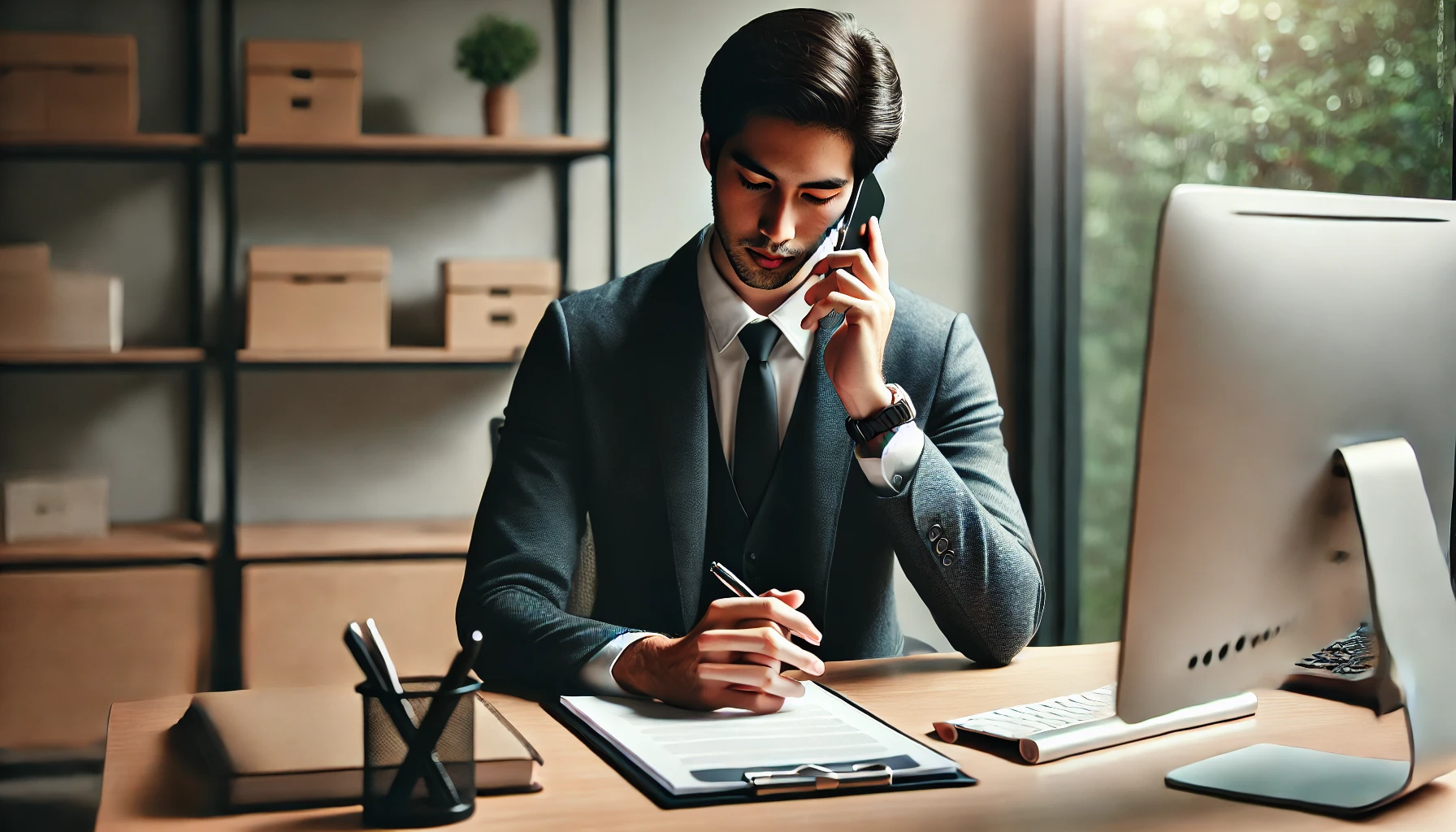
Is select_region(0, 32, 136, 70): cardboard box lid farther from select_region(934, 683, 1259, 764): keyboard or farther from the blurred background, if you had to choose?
select_region(934, 683, 1259, 764): keyboard

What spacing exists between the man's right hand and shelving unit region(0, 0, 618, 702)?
186cm

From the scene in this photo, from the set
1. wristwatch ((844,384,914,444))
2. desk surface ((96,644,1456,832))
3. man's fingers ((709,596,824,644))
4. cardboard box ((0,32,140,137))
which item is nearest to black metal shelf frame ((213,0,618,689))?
cardboard box ((0,32,140,137))

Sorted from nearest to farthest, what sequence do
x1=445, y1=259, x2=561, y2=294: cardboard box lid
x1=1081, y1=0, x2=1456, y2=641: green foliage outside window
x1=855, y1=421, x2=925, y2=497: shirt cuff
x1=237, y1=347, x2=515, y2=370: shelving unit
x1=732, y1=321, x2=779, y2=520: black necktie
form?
x1=855, y1=421, x2=925, y2=497: shirt cuff → x1=732, y1=321, x2=779, y2=520: black necktie → x1=1081, y1=0, x2=1456, y2=641: green foliage outside window → x1=237, y1=347, x2=515, y2=370: shelving unit → x1=445, y1=259, x2=561, y2=294: cardboard box lid

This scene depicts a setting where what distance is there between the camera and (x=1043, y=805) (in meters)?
0.93

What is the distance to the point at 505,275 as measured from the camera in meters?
3.01

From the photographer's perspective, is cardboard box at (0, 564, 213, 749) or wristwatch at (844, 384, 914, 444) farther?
cardboard box at (0, 564, 213, 749)

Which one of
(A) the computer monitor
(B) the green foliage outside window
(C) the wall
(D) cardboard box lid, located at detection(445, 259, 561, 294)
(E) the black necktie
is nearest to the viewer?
(A) the computer monitor

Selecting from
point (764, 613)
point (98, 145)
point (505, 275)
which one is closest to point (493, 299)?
point (505, 275)

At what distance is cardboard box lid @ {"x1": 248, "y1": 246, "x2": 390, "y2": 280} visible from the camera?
115 inches

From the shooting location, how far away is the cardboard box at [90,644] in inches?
109

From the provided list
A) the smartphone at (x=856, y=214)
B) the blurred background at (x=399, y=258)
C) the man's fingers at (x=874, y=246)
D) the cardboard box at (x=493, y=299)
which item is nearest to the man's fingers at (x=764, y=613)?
the man's fingers at (x=874, y=246)

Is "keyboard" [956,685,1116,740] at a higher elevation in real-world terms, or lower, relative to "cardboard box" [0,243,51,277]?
lower

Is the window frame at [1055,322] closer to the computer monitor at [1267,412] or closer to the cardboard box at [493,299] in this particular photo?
the cardboard box at [493,299]

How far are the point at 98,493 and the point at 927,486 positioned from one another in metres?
2.26
